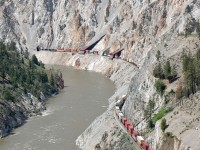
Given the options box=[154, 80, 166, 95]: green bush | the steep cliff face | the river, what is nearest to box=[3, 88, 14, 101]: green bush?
the river

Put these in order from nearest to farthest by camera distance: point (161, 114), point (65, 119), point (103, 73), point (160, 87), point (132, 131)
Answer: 1. point (161, 114)
2. point (132, 131)
3. point (160, 87)
4. point (65, 119)
5. point (103, 73)

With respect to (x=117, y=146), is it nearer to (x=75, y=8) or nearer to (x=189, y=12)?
(x=189, y=12)

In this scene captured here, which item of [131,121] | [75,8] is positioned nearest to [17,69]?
[131,121]

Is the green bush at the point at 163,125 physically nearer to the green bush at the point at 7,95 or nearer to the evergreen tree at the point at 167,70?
the evergreen tree at the point at 167,70

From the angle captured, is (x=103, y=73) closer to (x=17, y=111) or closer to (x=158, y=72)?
(x=17, y=111)

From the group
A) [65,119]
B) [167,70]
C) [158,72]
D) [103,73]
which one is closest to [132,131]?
[158,72]

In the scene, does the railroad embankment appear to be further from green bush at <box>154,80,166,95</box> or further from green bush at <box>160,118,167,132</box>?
green bush at <box>160,118,167,132</box>

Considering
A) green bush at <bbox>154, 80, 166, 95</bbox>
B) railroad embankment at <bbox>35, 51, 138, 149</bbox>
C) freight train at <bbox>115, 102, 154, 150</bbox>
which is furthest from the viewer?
railroad embankment at <bbox>35, 51, 138, 149</bbox>
